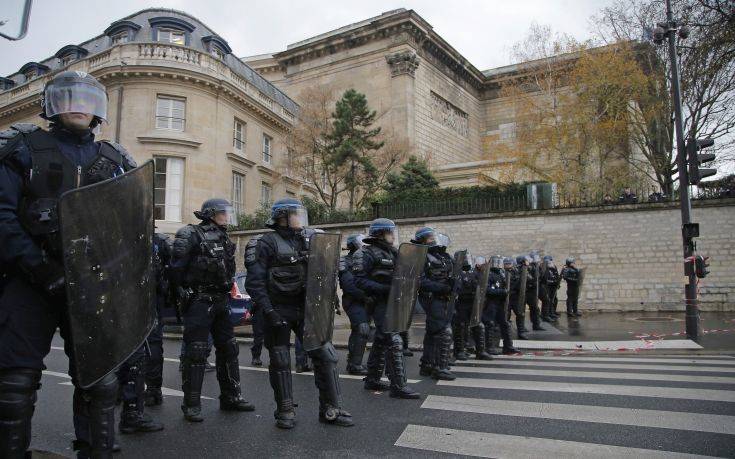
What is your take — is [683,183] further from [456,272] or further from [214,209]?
[214,209]

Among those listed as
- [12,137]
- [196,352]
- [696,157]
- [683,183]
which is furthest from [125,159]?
[683,183]

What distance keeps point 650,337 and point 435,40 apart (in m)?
27.6

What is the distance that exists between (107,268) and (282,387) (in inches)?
83.9

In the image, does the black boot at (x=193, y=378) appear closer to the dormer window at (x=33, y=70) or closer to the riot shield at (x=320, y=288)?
the riot shield at (x=320, y=288)

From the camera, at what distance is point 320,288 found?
15.1ft

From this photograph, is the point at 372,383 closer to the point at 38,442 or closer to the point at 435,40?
the point at 38,442

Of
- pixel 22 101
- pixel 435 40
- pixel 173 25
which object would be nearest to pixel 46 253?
pixel 173 25

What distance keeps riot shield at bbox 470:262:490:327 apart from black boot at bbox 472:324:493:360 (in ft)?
0.60

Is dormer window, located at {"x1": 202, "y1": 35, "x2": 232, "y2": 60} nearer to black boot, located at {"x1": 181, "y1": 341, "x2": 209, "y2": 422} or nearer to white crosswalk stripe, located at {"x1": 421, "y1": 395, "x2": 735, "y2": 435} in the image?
black boot, located at {"x1": 181, "y1": 341, "x2": 209, "y2": 422}

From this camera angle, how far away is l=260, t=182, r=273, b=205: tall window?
95.0 feet

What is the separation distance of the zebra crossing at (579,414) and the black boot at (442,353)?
216mm

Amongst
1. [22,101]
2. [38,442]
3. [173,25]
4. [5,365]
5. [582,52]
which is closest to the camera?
[5,365]

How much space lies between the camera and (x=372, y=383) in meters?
5.86

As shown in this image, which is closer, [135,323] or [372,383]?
[135,323]
